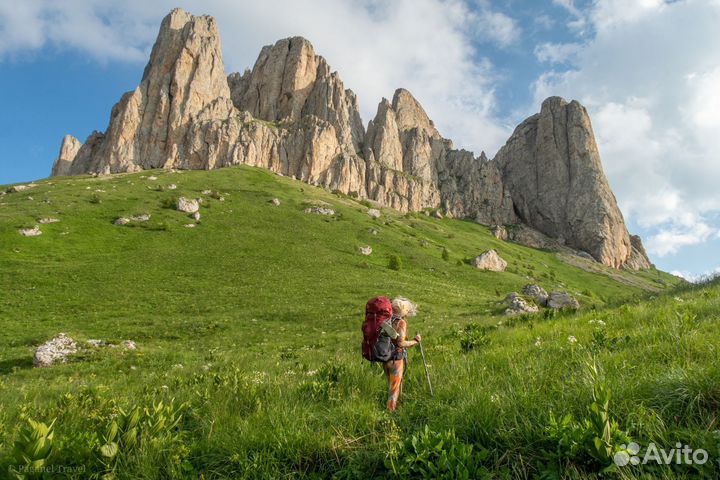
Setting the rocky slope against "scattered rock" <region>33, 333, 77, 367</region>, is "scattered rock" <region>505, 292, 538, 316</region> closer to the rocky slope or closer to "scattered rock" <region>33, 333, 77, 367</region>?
"scattered rock" <region>33, 333, 77, 367</region>

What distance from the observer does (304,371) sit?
31.8ft

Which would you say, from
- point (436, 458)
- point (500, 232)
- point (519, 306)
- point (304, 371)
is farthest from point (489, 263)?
point (500, 232)

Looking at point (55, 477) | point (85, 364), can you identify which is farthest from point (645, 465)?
point (85, 364)

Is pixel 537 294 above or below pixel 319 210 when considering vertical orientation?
below

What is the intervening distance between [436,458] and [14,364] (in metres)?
23.6

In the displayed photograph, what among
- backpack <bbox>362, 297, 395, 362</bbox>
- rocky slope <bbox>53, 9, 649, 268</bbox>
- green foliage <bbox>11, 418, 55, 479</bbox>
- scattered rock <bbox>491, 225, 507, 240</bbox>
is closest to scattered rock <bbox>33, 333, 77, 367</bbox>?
green foliage <bbox>11, 418, 55, 479</bbox>

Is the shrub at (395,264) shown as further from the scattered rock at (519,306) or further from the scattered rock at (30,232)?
the scattered rock at (30,232)

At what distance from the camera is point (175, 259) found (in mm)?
53656

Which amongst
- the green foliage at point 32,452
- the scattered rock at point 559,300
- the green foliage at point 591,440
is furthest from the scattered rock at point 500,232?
the green foliage at point 32,452

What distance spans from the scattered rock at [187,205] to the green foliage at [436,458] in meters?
82.0

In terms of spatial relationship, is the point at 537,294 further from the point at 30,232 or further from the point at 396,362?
the point at 30,232

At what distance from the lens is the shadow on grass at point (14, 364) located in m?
17.5

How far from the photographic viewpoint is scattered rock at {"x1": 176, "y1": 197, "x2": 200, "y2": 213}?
253 ft

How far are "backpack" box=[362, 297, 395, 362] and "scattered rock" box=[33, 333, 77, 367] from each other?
19487 millimetres
